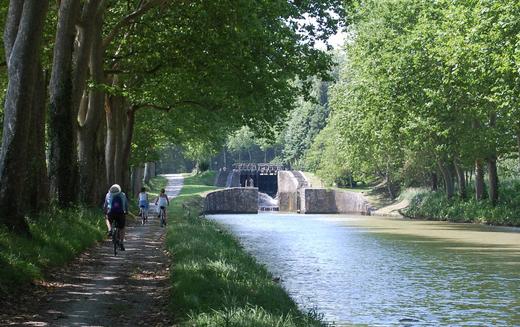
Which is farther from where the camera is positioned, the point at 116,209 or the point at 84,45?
the point at 84,45

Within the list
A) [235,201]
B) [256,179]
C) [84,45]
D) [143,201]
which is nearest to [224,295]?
[84,45]

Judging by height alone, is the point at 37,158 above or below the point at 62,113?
below

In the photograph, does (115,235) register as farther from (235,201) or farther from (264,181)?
(264,181)

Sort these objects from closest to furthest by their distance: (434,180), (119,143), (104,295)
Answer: (104,295) → (119,143) → (434,180)

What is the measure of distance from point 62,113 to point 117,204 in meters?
3.82

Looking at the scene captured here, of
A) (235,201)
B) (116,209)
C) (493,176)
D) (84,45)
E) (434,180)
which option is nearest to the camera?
(116,209)

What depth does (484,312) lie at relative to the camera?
13.5m

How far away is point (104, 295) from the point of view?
1145 centimetres

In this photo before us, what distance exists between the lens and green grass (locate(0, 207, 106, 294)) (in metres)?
11.3

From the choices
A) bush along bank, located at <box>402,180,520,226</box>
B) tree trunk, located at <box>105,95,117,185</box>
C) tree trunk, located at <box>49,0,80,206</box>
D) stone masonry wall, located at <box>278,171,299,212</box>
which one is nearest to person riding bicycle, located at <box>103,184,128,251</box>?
tree trunk, located at <box>49,0,80,206</box>

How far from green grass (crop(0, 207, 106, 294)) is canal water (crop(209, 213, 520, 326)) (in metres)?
4.93

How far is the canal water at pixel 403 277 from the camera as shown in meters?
13.4

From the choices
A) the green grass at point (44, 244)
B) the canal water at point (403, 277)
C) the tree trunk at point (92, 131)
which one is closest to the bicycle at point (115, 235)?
the green grass at point (44, 244)

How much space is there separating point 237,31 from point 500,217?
78.9ft
